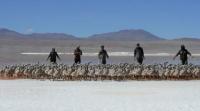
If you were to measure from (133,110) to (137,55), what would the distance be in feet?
40.3

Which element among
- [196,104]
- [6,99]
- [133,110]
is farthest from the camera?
[6,99]

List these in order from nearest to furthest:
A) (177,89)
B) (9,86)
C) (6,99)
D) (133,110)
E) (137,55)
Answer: (133,110) → (6,99) → (177,89) → (9,86) → (137,55)

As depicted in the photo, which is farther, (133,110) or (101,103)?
(101,103)

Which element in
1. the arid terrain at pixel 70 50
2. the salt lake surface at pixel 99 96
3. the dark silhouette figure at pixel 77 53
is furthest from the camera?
the arid terrain at pixel 70 50

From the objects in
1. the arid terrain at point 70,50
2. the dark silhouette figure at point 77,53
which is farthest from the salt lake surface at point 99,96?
the arid terrain at point 70,50

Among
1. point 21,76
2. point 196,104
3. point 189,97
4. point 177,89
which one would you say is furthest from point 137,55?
point 196,104

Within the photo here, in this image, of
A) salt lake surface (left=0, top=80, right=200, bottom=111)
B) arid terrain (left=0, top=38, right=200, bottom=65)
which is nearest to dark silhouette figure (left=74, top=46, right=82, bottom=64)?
salt lake surface (left=0, top=80, right=200, bottom=111)

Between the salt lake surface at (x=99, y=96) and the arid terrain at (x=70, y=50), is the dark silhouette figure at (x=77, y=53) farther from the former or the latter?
the arid terrain at (x=70, y=50)

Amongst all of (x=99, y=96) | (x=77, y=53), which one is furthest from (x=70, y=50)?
(x=99, y=96)

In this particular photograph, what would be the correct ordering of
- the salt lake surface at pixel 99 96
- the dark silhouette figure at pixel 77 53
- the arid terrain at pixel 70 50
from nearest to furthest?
the salt lake surface at pixel 99 96 < the dark silhouette figure at pixel 77 53 < the arid terrain at pixel 70 50

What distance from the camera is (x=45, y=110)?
15.1 metres

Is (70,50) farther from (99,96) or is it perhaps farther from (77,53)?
(99,96)

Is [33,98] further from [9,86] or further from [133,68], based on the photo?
[133,68]

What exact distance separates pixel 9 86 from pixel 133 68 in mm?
5446
